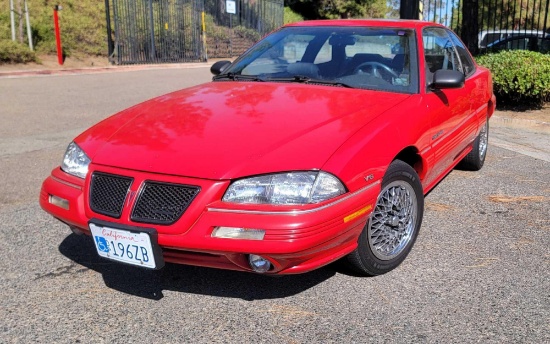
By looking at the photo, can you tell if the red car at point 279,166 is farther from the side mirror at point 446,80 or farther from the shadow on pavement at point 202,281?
the shadow on pavement at point 202,281

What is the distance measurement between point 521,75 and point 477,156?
410cm

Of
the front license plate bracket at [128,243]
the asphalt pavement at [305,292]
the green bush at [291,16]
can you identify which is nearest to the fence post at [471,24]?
the asphalt pavement at [305,292]

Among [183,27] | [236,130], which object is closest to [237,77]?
[236,130]

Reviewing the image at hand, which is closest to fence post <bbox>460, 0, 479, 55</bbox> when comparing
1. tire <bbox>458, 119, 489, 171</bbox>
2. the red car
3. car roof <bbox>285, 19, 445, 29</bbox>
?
tire <bbox>458, 119, 489, 171</bbox>

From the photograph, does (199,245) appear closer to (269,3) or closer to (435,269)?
(435,269)

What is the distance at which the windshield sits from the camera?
4.10 meters

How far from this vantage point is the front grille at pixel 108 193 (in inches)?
117

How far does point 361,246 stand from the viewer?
3260mm

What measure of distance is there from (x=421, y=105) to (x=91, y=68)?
15493 millimetres

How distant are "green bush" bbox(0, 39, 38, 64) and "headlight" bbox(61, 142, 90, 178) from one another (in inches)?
572

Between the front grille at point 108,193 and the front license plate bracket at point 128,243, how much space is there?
0.26 feet

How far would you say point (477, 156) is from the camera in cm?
575

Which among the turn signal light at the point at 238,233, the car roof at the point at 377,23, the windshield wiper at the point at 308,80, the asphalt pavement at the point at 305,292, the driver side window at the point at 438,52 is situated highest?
the car roof at the point at 377,23

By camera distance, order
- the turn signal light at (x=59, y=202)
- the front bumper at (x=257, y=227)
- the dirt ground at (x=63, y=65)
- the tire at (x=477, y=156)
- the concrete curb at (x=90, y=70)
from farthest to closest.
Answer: the dirt ground at (x=63, y=65)
the concrete curb at (x=90, y=70)
the tire at (x=477, y=156)
the turn signal light at (x=59, y=202)
the front bumper at (x=257, y=227)
